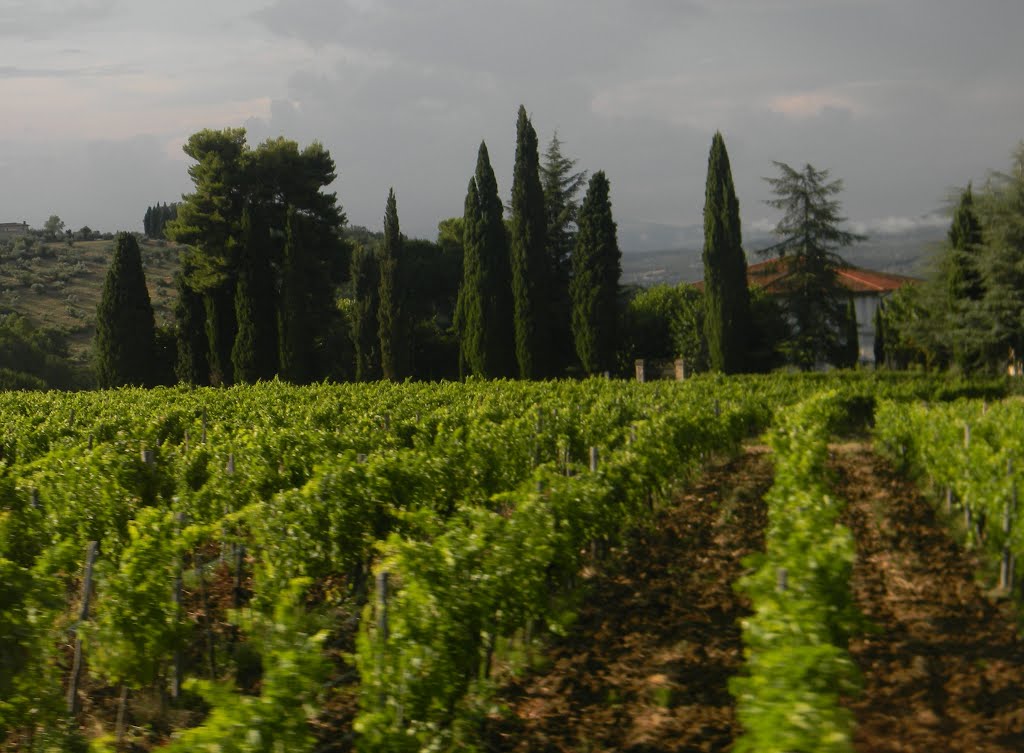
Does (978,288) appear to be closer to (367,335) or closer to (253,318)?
(367,335)

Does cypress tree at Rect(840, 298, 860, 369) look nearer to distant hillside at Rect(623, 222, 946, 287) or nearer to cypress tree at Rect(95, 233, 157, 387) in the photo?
distant hillside at Rect(623, 222, 946, 287)

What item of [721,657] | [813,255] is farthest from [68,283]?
[721,657]

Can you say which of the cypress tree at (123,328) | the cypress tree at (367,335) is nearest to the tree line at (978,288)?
the cypress tree at (367,335)

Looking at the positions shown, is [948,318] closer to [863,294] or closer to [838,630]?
[863,294]

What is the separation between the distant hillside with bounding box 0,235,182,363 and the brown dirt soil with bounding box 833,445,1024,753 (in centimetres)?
4229

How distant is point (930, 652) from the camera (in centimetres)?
652

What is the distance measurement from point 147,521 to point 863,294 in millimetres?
43811

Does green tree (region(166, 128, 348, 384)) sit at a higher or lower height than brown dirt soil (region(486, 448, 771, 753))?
higher

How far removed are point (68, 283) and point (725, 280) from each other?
43158mm

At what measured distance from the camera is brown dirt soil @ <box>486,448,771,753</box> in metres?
5.40

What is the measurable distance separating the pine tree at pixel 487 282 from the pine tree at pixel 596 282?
240 centimetres

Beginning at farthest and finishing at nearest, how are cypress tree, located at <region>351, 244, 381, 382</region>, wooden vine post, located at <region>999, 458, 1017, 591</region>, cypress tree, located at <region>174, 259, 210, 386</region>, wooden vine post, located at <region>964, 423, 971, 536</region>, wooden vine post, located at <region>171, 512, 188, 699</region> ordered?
cypress tree, located at <region>351, 244, 381, 382</region> → cypress tree, located at <region>174, 259, 210, 386</region> → wooden vine post, located at <region>964, 423, 971, 536</region> → wooden vine post, located at <region>999, 458, 1017, 591</region> → wooden vine post, located at <region>171, 512, 188, 699</region>

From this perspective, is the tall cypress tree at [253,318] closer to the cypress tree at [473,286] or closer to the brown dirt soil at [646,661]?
the cypress tree at [473,286]

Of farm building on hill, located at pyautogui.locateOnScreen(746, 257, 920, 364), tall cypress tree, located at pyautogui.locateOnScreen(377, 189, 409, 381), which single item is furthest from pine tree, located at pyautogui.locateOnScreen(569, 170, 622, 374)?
farm building on hill, located at pyautogui.locateOnScreen(746, 257, 920, 364)
